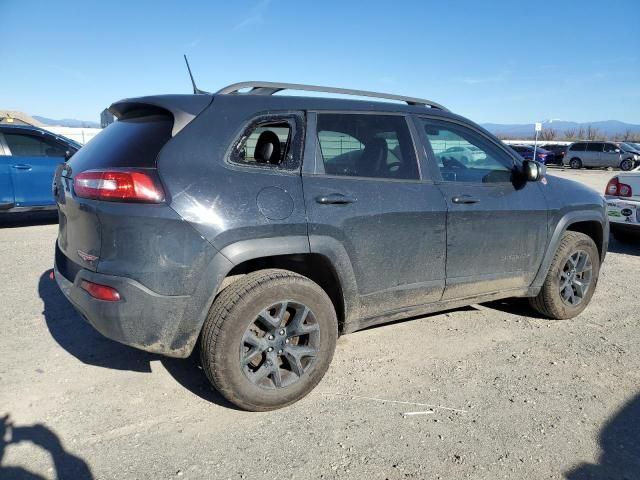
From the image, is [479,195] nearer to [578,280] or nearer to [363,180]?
[363,180]

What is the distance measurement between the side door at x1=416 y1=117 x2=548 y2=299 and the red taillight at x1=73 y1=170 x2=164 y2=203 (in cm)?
189

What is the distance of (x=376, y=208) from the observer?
10.1 feet

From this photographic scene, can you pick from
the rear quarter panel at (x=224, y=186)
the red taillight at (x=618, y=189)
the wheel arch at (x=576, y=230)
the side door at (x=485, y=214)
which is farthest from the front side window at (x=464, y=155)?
the red taillight at (x=618, y=189)

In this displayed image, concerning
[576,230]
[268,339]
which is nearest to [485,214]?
[576,230]

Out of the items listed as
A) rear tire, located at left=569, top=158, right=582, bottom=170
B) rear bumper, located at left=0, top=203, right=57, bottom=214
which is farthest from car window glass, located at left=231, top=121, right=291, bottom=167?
rear tire, located at left=569, top=158, right=582, bottom=170

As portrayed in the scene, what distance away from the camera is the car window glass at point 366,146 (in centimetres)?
308

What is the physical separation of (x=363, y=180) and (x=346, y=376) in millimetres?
1303

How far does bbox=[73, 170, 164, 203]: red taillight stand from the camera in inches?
97.6

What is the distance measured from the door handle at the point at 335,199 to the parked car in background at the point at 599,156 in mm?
31997

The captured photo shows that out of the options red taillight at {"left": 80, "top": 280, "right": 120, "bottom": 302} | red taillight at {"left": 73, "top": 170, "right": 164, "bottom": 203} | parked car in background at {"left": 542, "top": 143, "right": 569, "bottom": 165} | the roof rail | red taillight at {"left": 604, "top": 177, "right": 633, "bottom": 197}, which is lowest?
parked car in background at {"left": 542, "top": 143, "right": 569, "bottom": 165}

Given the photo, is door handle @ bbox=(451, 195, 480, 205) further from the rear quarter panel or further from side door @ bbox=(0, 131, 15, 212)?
side door @ bbox=(0, 131, 15, 212)

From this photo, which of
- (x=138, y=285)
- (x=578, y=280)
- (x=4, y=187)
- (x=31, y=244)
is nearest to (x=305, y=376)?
(x=138, y=285)

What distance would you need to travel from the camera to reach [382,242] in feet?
10.2

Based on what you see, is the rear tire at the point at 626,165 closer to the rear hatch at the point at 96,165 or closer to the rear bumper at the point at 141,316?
the rear hatch at the point at 96,165
